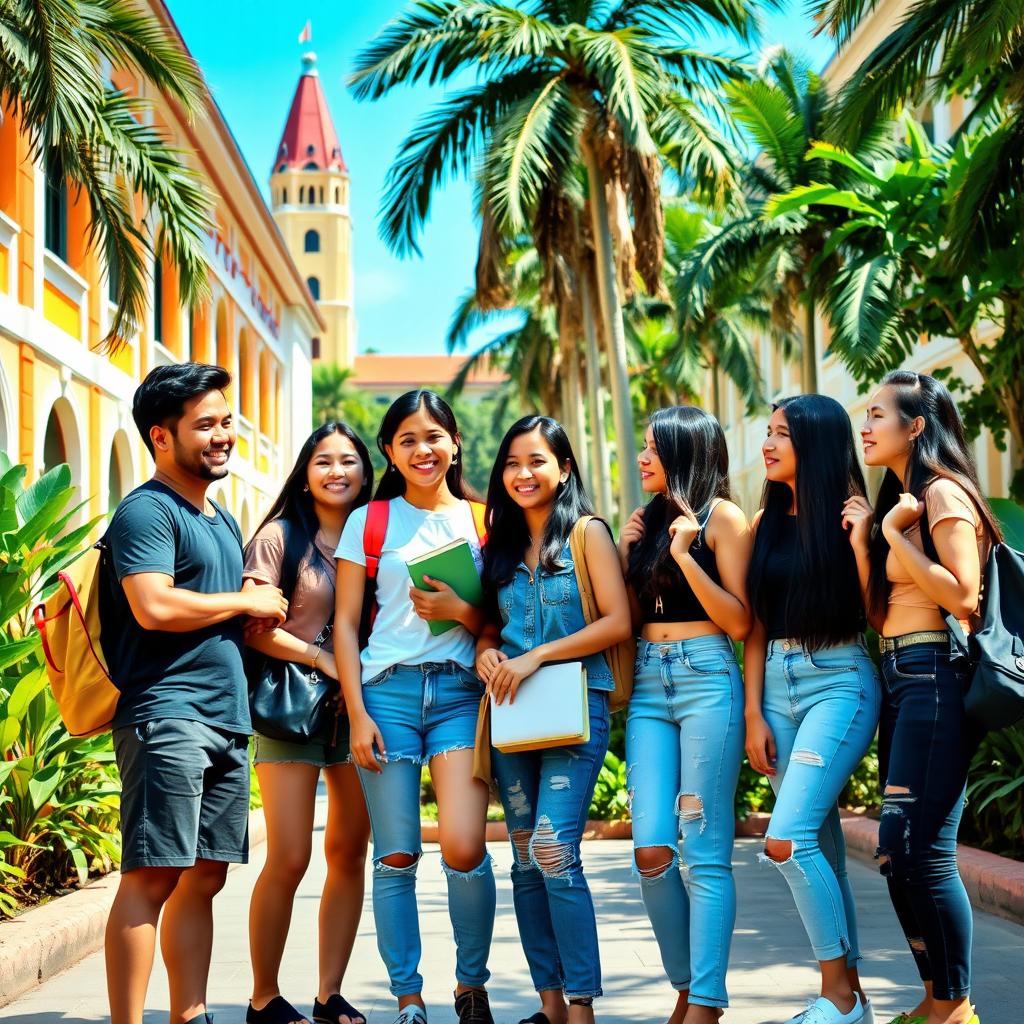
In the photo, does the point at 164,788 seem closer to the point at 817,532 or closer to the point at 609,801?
the point at 817,532

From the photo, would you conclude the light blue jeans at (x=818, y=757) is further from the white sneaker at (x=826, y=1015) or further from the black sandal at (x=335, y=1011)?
the black sandal at (x=335, y=1011)

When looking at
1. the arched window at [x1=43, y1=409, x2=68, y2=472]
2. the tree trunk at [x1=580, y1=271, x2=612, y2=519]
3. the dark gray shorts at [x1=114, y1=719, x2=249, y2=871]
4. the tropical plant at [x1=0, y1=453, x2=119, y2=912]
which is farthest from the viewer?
the tree trunk at [x1=580, y1=271, x2=612, y2=519]

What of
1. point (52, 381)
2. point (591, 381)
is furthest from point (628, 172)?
point (52, 381)

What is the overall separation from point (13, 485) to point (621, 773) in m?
5.23

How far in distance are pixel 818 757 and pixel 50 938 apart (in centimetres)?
322

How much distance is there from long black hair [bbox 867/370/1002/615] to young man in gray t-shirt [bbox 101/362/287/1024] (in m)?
1.87

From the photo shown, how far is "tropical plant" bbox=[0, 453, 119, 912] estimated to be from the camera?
6121mm

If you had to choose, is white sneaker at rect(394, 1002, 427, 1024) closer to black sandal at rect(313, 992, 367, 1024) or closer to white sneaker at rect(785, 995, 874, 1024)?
black sandal at rect(313, 992, 367, 1024)

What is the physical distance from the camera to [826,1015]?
152 inches

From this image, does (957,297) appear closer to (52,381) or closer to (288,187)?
(52,381)

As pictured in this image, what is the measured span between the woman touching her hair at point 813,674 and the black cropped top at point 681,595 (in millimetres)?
152

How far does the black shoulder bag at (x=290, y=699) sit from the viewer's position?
14.0 feet

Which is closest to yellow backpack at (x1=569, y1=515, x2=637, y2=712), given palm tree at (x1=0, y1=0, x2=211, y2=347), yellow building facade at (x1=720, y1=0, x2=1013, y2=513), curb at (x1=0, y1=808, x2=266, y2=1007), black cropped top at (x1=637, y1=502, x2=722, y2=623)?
black cropped top at (x1=637, y1=502, x2=722, y2=623)

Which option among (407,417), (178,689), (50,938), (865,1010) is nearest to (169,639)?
(178,689)
